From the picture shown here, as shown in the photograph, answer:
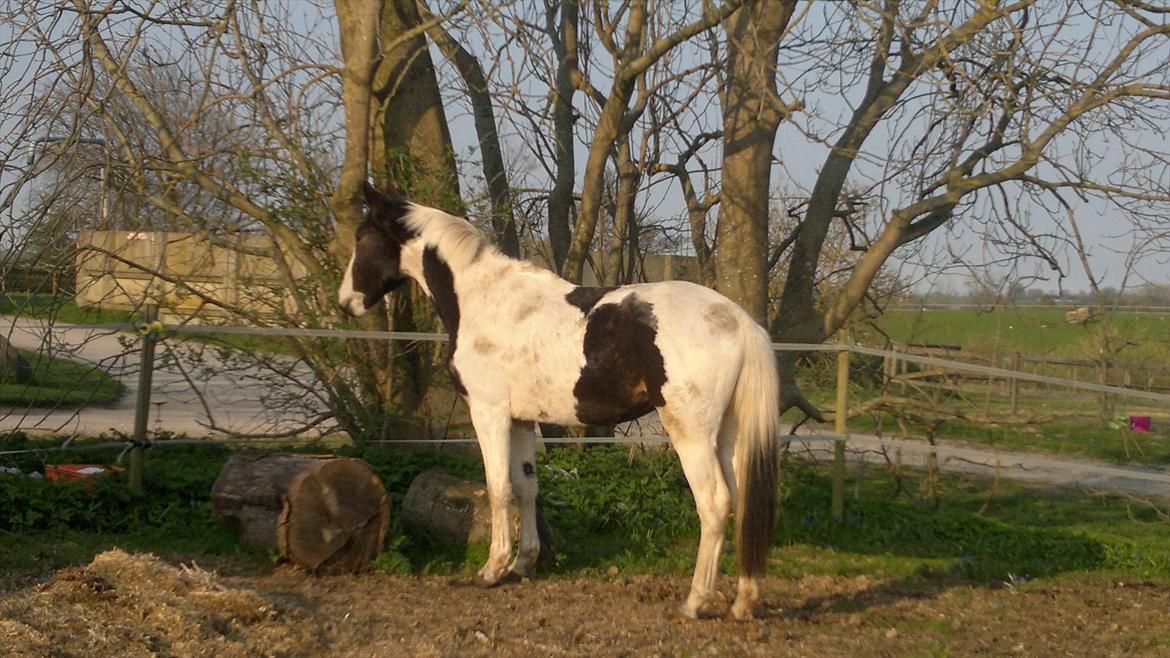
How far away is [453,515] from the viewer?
6.35 metres

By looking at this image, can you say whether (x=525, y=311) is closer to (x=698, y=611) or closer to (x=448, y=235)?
(x=448, y=235)

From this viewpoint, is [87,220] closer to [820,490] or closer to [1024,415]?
[820,490]

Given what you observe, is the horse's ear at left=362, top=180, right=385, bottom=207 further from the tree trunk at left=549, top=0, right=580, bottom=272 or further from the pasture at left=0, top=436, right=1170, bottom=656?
the tree trunk at left=549, top=0, right=580, bottom=272

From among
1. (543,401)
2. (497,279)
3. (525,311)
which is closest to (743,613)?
(543,401)

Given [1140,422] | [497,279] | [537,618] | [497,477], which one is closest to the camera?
[537,618]

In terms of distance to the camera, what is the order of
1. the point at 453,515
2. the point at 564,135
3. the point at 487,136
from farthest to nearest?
the point at 564,135 → the point at 487,136 → the point at 453,515

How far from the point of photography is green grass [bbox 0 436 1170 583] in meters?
6.23

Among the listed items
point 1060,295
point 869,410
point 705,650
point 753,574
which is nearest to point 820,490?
point 869,410

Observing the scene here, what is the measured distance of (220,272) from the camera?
8.16m

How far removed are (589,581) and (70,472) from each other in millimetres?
3628

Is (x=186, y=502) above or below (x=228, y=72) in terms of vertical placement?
below

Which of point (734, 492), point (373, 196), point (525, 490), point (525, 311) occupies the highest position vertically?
point (373, 196)

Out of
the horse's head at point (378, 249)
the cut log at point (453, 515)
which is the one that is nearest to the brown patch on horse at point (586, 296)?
the horse's head at point (378, 249)

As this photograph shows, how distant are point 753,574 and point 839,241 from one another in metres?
7.29
